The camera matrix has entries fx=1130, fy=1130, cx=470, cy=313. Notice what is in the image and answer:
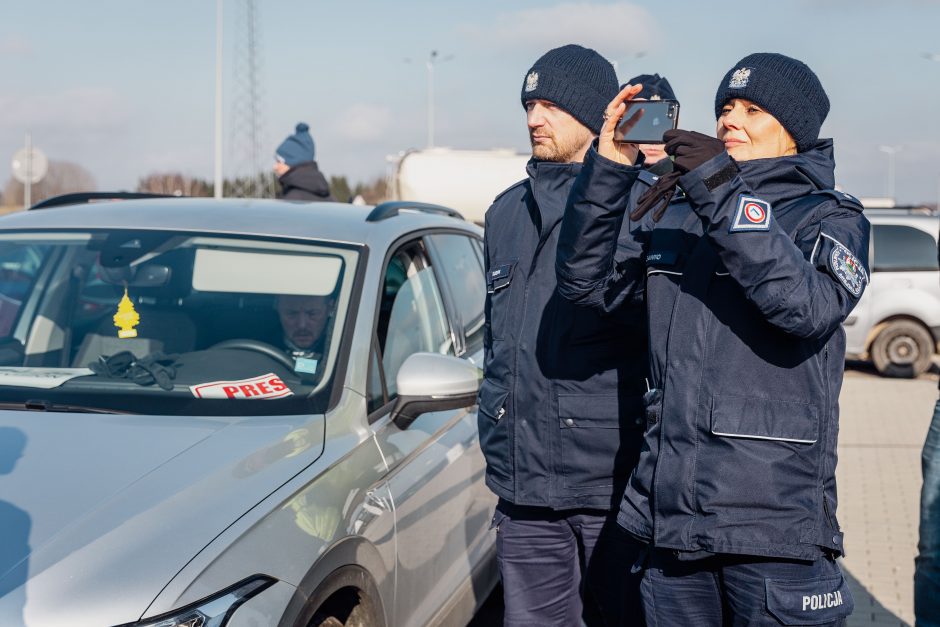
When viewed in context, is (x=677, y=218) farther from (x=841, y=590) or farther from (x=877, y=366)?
(x=877, y=366)

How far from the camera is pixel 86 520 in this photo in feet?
7.76

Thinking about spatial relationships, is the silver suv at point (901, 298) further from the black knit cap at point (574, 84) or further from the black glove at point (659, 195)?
the black glove at point (659, 195)

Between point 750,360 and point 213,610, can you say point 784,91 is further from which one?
point 213,610

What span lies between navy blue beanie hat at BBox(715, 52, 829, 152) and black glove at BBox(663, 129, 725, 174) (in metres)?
0.33

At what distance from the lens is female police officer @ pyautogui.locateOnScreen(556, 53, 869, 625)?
2.24 m

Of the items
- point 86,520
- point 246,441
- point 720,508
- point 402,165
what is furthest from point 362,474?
point 402,165

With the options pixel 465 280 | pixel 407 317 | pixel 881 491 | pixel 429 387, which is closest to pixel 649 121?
pixel 429 387

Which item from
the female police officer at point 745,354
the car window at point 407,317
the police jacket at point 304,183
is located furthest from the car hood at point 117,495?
the police jacket at point 304,183

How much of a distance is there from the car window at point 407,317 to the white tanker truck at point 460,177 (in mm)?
14966

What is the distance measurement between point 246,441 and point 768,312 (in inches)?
53.7

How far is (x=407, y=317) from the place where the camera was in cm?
397

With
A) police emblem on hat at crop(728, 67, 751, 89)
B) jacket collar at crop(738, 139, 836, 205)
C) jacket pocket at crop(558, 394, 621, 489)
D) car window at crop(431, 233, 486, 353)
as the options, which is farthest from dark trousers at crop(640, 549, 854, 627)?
car window at crop(431, 233, 486, 353)

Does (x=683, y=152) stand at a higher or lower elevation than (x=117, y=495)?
higher

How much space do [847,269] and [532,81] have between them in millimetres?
1228
